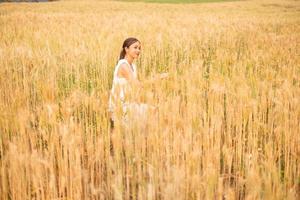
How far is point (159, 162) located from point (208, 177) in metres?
0.60

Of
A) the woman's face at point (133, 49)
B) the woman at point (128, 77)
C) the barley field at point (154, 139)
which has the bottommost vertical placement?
the barley field at point (154, 139)

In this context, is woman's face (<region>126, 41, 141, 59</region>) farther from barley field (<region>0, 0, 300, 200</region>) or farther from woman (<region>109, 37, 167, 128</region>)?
barley field (<region>0, 0, 300, 200</region>)

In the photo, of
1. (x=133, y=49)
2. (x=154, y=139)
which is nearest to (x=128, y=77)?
(x=133, y=49)

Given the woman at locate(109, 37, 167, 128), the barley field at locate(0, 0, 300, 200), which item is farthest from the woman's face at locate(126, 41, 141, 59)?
the barley field at locate(0, 0, 300, 200)

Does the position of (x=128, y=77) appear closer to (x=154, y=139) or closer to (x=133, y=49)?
(x=133, y=49)

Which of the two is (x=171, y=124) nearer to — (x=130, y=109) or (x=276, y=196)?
(x=130, y=109)

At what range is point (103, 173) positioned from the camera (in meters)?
2.19

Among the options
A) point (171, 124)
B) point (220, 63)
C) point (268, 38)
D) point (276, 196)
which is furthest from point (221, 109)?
point (268, 38)

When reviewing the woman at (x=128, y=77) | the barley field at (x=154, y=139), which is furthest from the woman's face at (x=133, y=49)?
the barley field at (x=154, y=139)

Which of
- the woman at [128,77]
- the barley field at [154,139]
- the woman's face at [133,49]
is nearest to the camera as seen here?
the barley field at [154,139]

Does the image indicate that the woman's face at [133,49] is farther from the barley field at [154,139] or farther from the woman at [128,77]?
the barley field at [154,139]

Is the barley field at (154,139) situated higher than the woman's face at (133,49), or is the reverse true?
the woman's face at (133,49)

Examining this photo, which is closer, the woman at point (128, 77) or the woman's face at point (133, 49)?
the woman at point (128, 77)

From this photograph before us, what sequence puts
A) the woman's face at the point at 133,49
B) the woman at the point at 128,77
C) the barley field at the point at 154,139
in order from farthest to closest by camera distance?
the woman's face at the point at 133,49 < the woman at the point at 128,77 < the barley field at the point at 154,139
